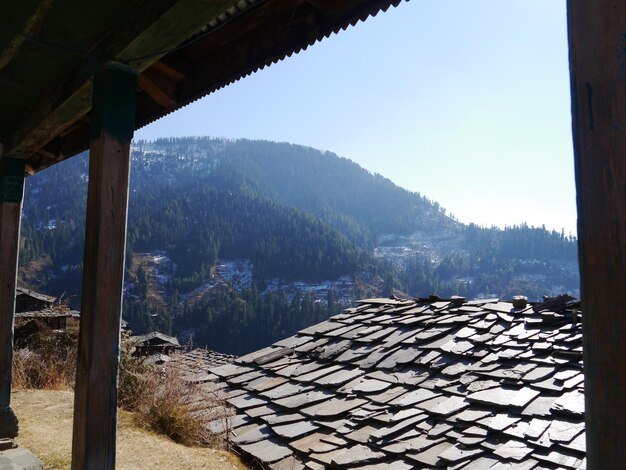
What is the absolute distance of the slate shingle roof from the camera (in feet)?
16.0

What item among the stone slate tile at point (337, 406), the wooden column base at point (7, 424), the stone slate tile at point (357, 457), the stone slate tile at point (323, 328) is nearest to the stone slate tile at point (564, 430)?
the stone slate tile at point (357, 457)

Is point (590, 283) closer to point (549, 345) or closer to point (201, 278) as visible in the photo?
point (549, 345)

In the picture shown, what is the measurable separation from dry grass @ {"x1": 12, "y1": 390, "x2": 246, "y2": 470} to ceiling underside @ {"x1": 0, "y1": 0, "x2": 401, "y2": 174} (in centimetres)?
295

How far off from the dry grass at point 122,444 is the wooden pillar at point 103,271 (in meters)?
2.30

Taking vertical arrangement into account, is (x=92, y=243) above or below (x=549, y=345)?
above

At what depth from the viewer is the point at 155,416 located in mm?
6641

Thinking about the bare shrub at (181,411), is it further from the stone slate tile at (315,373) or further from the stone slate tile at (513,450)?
the stone slate tile at (513,450)

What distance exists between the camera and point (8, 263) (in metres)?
4.82

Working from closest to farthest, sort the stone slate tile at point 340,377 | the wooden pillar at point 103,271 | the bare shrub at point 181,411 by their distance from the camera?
the wooden pillar at point 103,271
the bare shrub at point 181,411
the stone slate tile at point 340,377

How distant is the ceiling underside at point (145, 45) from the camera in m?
2.42

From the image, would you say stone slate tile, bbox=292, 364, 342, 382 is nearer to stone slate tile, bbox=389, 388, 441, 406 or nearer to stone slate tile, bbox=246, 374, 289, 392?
stone slate tile, bbox=246, 374, 289, 392

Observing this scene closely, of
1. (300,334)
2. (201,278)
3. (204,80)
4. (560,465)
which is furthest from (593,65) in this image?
(201,278)

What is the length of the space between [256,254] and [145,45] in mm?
103820

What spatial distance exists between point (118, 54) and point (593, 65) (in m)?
2.41
